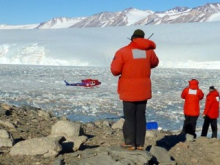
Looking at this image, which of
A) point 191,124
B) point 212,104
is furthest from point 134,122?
point 212,104

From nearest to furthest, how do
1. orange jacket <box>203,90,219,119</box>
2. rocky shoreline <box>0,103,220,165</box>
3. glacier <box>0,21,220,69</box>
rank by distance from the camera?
rocky shoreline <box>0,103,220,165</box> → orange jacket <box>203,90,219,119</box> → glacier <box>0,21,220,69</box>

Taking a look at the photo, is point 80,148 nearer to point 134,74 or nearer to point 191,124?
point 134,74

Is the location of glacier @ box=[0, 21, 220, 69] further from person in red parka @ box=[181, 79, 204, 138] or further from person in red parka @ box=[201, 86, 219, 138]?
person in red parka @ box=[181, 79, 204, 138]

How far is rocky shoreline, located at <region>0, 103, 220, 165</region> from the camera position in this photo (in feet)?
9.58

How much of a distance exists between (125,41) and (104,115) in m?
43.4

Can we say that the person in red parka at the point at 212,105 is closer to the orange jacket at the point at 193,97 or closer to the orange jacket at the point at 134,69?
the orange jacket at the point at 193,97

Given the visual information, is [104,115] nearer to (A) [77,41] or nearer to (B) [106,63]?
(B) [106,63]

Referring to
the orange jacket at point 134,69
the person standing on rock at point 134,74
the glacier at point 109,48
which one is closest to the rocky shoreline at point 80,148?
the person standing on rock at point 134,74

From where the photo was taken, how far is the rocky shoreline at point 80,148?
9.58 ft

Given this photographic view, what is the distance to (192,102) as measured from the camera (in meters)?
5.25

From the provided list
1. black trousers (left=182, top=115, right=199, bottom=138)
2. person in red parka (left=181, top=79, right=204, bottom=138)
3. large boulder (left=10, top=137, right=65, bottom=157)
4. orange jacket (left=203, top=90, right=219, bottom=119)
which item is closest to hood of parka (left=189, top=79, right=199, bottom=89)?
person in red parka (left=181, top=79, right=204, bottom=138)

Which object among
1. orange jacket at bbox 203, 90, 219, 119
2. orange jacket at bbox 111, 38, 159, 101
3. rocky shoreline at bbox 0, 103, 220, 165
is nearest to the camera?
rocky shoreline at bbox 0, 103, 220, 165

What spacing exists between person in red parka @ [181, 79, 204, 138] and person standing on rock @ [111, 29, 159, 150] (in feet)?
7.27

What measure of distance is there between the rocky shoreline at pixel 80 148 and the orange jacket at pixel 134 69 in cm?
44
